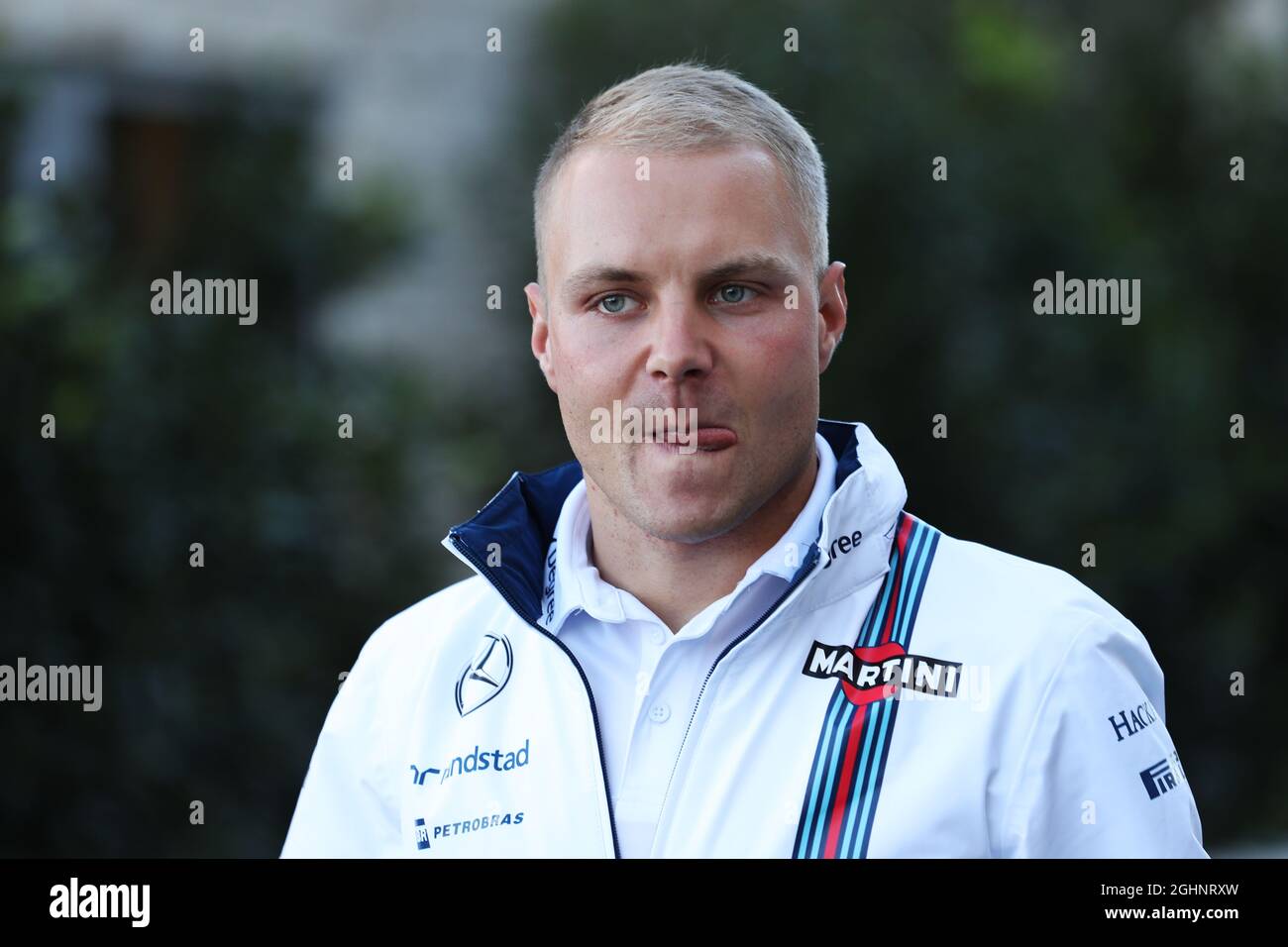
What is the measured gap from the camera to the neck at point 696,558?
2.66 meters

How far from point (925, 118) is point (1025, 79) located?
1.41 meters

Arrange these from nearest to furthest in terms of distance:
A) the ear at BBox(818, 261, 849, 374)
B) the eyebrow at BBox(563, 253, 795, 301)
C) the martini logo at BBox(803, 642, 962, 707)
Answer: the martini logo at BBox(803, 642, 962, 707)
the eyebrow at BBox(563, 253, 795, 301)
the ear at BBox(818, 261, 849, 374)

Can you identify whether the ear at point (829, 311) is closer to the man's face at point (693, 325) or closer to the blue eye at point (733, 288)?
the man's face at point (693, 325)

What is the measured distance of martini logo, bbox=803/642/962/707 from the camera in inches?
95.1

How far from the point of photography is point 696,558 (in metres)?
2.66

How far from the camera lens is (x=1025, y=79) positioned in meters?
8.44

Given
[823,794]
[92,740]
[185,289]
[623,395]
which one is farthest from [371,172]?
[823,794]

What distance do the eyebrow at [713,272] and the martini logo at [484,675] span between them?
643mm

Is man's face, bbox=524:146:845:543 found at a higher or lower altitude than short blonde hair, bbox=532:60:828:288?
lower

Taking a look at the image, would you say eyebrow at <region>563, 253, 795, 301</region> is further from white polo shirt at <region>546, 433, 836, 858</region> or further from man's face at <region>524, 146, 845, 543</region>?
white polo shirt at <region>546, 433, 836, 858</region>

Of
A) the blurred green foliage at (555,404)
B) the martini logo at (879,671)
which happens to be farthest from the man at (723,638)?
the blurred green foliage at (555,404)

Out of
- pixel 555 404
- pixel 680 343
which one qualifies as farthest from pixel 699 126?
pixel 555 404

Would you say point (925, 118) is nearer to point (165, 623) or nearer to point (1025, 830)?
point (165, 623)

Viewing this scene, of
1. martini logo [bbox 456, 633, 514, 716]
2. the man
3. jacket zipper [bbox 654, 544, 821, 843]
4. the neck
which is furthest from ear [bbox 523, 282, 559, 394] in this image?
jacket zipper [bbox 654, 544, 821, 843]
